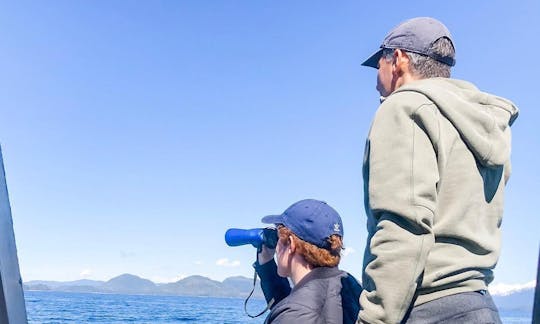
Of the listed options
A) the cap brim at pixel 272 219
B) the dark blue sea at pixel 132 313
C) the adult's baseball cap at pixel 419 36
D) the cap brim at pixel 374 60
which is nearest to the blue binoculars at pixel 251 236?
the cap brim at pixel 272 219

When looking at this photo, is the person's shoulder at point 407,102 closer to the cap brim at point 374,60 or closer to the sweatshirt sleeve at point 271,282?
the cap brim at point 374,60

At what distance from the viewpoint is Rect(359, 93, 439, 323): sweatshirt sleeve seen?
67.7 inches

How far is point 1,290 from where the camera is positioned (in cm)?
211

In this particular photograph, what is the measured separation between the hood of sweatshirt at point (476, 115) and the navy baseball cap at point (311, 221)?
904 millimetres

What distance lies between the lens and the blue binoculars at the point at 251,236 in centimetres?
312

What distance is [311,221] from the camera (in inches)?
106

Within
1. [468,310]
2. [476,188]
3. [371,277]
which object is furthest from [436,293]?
[476,188]

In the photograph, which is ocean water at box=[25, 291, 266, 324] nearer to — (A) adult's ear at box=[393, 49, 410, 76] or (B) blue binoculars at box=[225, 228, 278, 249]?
(B) blue binoculars at box=[225, 228, 278, 249]

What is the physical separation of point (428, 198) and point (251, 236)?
4.97 ft

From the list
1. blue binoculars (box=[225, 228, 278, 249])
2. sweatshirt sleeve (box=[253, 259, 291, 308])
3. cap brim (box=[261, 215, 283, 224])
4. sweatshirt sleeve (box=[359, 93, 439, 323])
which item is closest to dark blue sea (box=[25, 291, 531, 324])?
sweatshirt sleeve (box=[253, 259, 291, 308])

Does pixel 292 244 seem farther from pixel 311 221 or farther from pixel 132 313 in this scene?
pixel 132 313

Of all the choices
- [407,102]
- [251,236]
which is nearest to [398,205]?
[407,102]

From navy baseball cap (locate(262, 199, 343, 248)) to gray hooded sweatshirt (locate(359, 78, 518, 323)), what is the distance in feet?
2.27

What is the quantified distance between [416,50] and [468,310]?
0.94 metres
